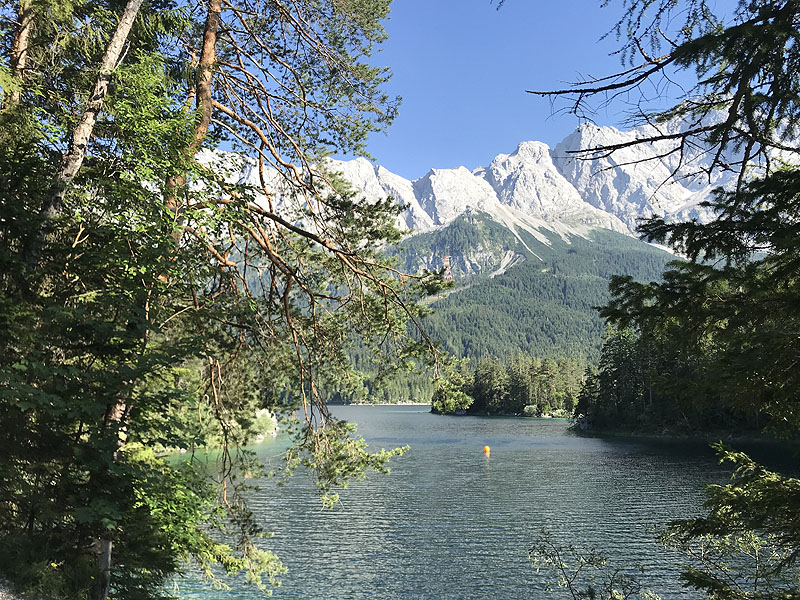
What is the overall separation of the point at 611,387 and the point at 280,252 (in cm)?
7406

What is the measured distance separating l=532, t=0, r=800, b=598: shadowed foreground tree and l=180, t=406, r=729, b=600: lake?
773cm

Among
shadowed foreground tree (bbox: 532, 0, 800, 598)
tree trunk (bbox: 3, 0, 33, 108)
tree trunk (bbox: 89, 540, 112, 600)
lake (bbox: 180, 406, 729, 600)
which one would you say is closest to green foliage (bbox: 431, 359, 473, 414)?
shadowed foreground tree (bbox: 532, 0, 800, 598)

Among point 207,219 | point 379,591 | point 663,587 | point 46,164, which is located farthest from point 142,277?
point 663,587

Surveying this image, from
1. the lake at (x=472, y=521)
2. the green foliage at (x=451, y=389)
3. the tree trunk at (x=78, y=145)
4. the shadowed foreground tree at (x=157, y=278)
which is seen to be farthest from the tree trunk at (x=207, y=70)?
the lake at (x=472, y=521)

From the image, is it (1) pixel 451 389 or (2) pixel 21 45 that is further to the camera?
(1) pixel 451 389

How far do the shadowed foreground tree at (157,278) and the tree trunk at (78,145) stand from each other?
0.02m

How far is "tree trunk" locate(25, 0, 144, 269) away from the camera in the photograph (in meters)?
5.61

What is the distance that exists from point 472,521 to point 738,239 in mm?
24147

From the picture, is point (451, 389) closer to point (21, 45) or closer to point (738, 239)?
point (738, 239)

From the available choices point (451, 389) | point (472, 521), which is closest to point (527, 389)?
point (472, 521)

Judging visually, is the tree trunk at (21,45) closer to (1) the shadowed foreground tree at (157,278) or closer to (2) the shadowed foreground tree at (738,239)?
(1) the shadowed foreground tree at (157,278)

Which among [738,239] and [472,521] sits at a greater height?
[738,239]

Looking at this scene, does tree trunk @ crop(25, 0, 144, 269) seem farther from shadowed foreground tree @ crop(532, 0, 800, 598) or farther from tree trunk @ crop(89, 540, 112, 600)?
shadowed foreground tree @ crop(532, 0, 800, 598)

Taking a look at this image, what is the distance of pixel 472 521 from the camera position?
2616 centimetres
